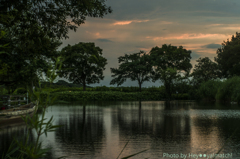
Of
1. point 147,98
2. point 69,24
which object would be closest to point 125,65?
point 147,98

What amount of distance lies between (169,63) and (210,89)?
60.6 ft

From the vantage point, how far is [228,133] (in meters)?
11.7

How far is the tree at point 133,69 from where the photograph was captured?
58.6 meters

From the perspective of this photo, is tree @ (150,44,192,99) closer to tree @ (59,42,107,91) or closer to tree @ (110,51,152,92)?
tree @ (110,51,152,92)

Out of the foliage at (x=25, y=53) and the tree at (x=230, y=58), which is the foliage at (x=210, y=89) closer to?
the tree at (x=230, y=58)

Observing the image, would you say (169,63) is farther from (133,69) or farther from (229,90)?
(229,90)

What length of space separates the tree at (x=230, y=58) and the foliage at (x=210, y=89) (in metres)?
15.7

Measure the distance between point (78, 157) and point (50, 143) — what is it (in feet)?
8.71

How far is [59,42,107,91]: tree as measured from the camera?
185ft

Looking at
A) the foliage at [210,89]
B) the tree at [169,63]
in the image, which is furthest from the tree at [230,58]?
the foliage at [210,89]

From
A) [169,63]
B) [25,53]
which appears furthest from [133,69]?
[25,53]

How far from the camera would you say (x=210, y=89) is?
45969 mm

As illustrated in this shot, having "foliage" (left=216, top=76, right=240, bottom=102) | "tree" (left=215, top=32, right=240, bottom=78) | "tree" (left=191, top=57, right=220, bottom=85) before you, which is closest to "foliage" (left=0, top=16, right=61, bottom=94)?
"foliage" (left=216, top=76, right=240, bottom=102)

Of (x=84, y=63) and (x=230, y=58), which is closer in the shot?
(x=84, y=63)
